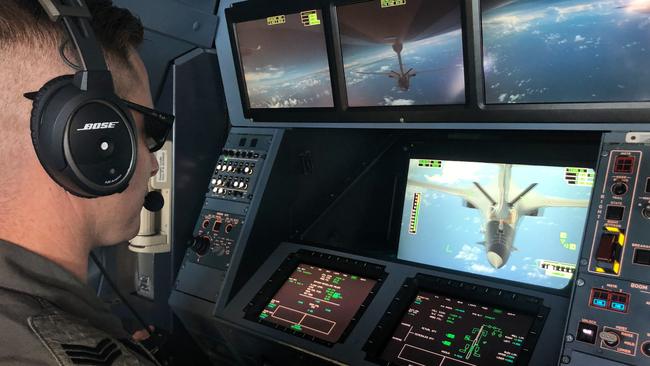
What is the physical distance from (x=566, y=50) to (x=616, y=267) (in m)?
0.64

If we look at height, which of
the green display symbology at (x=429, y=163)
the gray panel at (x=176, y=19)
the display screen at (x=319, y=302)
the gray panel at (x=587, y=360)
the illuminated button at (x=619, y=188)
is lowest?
the display screen at (x=319, y=302)

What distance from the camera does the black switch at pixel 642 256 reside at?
1527 mm

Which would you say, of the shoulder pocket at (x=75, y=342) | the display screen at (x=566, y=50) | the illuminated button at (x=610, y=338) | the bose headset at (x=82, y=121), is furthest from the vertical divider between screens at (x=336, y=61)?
the shoulder pocket at (x=75, y=342)

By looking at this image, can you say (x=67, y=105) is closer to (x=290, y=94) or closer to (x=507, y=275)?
(x=290, y=94)

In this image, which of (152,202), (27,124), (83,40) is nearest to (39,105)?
(27,124)

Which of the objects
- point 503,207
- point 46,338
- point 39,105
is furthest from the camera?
point 503,207

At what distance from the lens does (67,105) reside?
39.5 inches

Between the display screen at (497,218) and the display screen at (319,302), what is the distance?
36 cm

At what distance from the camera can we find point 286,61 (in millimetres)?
2246

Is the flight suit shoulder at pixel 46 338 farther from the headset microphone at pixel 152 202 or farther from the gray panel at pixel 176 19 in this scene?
the gray panel at pixel 176 19

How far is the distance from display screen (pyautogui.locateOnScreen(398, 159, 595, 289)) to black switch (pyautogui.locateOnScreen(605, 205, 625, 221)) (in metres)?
0.33

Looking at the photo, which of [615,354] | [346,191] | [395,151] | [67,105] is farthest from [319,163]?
[67,105]

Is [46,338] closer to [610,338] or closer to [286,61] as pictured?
[610,338]

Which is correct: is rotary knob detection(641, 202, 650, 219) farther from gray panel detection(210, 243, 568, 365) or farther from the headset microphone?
the headset microphone
